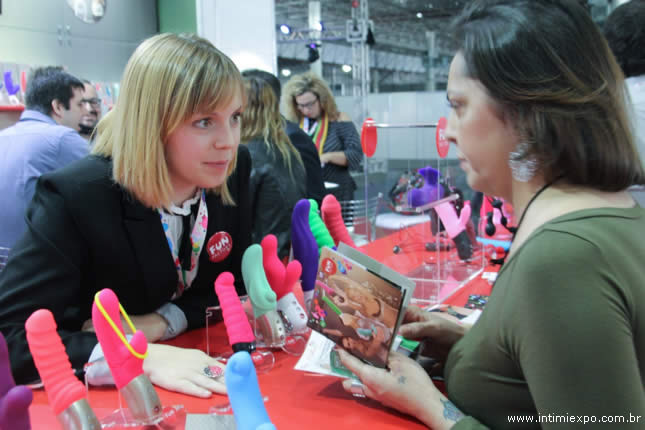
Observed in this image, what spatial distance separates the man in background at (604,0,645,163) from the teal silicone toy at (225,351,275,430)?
1.84 meters

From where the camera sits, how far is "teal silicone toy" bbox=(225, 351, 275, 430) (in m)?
0.73

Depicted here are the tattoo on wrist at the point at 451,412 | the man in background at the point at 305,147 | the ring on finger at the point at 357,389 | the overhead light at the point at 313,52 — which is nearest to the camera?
the tattoo on wrist at the point at 451,412

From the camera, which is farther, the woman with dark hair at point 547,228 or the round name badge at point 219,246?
the round name badge at point 219,246

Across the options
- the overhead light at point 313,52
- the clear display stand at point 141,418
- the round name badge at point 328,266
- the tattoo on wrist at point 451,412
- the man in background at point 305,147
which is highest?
the overhead light at point 313,52

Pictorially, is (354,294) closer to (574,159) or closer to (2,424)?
(574,159)

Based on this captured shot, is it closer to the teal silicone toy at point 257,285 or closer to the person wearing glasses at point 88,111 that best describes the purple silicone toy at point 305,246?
the teal silicone toy at point 257,285

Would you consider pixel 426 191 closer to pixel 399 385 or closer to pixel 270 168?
pixel 270 168

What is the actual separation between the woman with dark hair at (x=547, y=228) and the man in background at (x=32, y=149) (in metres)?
2.28

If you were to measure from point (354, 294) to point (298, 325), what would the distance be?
37 centimetres

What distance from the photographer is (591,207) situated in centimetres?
78

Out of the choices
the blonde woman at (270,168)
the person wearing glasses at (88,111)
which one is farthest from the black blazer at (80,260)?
the person wearing glasses at (88,111)

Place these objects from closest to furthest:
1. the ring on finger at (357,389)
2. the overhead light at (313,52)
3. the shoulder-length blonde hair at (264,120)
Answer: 1. the ring on finger at (357,389)
2. the shoulder-length blonde hair at (264,120)
3. the overhead light at (313,52)

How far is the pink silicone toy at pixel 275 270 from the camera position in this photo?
1326 mm

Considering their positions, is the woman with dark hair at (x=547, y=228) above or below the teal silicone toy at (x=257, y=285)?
above
